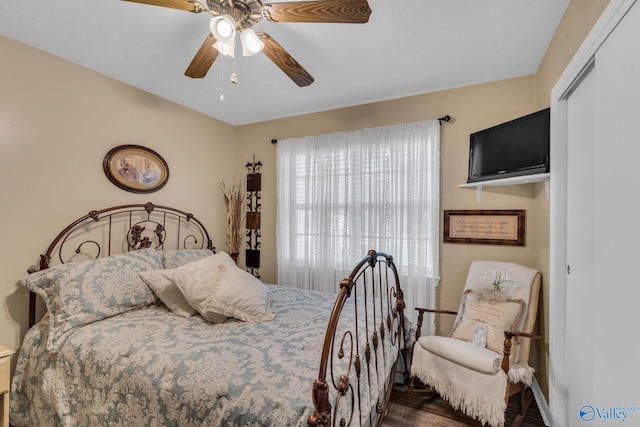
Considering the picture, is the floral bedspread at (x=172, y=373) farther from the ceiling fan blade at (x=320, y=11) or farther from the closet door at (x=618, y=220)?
the ceiling fan blade at (x=320, y=11)

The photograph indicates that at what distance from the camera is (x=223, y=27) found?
1.36 meters

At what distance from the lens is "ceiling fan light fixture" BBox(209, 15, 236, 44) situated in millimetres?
1341

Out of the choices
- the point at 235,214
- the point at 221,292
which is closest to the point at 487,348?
the point at 221,292

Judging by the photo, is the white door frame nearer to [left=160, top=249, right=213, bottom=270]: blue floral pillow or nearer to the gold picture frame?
the gold picture frame

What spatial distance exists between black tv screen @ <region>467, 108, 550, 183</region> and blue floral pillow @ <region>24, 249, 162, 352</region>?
2.82 m

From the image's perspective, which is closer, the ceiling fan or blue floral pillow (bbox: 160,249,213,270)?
the ceiling fan

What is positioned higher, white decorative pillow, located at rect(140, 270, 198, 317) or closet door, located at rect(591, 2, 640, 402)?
closet door, located at rect(591, 2, 640, 402)

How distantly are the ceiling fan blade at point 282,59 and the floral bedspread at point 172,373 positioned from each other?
1619 millimetres

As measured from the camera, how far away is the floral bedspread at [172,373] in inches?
46.8

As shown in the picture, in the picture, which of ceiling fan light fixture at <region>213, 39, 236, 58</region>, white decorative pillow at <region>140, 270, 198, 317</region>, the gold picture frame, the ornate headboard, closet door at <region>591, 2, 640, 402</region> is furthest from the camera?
the gold picture frame

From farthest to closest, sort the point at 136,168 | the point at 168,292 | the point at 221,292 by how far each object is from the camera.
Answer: the point at 136,168 < the point at 168,292 < the point at 221,292

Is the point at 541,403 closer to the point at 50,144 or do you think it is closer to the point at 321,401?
the point at 321,401

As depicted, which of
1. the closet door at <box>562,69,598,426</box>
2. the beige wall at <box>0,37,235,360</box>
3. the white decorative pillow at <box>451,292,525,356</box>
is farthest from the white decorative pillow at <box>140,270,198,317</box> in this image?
the closet door at <box>562,69,598,426</box>

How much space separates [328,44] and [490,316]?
2.29 m
